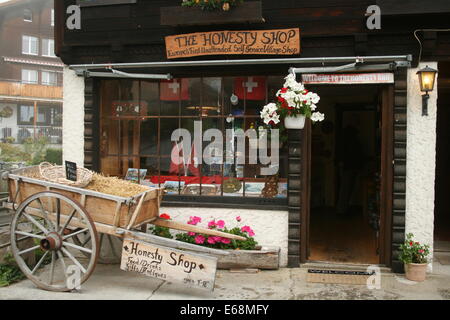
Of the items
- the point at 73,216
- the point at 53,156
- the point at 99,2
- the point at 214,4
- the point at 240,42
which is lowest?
the point at 73,216

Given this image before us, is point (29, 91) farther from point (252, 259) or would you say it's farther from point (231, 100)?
→ point (252, 259)

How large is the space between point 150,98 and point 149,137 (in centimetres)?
60

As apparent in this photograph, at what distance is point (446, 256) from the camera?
24.2 ft

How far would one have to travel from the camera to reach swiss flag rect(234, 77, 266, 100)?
7.03 meters

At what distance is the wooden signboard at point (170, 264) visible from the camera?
5227 mm

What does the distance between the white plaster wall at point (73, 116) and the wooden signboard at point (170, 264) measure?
8.51ft

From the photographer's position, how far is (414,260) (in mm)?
6211

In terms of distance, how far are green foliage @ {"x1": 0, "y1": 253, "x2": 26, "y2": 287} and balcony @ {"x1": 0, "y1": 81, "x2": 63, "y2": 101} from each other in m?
32.4

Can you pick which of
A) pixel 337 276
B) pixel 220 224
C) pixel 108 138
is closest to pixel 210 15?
pixel 108 138

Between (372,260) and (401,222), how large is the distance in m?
0.87

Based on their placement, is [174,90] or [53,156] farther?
[53,156]

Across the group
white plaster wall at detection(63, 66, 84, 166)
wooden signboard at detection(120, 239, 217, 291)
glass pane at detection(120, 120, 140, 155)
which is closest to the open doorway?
glass pane at detection(120, 120, 140, 155)
